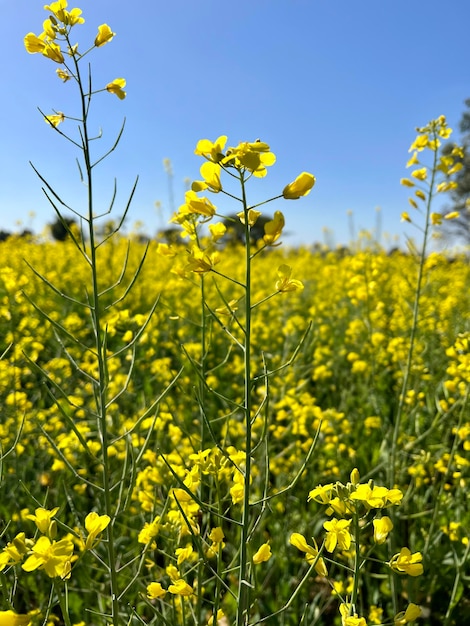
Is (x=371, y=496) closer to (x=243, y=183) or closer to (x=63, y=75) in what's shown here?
(x=243, y=183)

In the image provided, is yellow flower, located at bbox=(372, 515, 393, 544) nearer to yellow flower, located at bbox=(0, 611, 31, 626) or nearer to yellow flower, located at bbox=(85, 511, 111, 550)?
yellow flower, located at bbox=(85, 511, 111, 550)

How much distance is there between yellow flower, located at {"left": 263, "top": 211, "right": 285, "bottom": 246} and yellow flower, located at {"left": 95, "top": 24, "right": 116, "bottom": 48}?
0.64 m

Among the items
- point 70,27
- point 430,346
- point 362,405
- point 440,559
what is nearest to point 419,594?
point 440,559

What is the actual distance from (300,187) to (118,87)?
60 centimetres

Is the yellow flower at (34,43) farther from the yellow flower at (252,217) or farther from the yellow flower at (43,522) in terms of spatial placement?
the yellow flower at (43,522)

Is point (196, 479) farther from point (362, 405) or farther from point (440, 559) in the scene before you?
point (362, 405)

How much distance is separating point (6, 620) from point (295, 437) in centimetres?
224

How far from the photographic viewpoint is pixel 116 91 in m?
1.23

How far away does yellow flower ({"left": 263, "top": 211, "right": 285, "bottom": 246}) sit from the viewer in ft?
3.13

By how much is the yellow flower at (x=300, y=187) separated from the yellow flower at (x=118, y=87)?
0.56m

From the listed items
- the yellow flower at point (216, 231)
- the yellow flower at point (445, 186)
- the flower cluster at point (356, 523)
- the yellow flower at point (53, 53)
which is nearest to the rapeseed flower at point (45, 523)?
the flower cluster at point (356, 523)

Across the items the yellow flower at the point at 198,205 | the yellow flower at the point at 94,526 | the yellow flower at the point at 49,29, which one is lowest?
the yellow flower at the point at 94,526

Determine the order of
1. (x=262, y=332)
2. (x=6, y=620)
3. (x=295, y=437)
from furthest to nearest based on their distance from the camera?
(x=262, y=332) < (x=295, y=437) < (x=6, y=620)

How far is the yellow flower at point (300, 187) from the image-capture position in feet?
3.03
